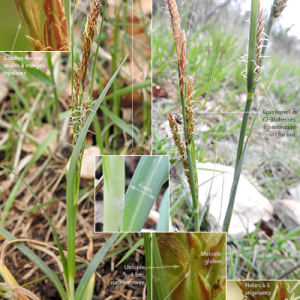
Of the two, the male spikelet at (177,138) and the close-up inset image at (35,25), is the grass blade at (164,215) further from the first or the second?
the close-up inset image at (35,25)

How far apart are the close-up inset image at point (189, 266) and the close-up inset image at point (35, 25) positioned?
0.61 m

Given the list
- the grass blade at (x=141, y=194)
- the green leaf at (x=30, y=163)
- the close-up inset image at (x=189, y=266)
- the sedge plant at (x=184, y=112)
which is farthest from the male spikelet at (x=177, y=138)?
the green leaf at (x=30, y=163)

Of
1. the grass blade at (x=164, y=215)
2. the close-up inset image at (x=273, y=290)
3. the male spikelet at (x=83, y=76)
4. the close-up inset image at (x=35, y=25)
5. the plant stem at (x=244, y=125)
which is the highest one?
the close-up inset image at (x=35, y=25)

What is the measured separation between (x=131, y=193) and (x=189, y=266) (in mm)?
258

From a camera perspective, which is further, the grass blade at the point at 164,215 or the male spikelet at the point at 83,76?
the grass blade at the point at 164,215

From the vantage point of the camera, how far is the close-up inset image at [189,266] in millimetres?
875

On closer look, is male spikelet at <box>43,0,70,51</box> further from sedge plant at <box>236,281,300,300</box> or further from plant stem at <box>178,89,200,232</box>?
sedge plant at <box>236,281,300,300</box>

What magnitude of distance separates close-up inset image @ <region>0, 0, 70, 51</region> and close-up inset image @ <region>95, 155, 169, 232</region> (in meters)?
0.35

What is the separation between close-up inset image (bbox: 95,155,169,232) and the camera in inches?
34.4

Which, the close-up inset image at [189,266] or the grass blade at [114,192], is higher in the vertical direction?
the grass blade at [114,192]

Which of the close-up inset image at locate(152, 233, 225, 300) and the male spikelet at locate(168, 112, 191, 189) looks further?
the close-up inset image at locate(152, 233, 225, 300)

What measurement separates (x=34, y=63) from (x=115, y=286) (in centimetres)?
67

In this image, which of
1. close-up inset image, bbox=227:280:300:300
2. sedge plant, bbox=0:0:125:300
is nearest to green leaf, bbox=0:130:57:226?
sedge plant, bbox=0:0:125:300

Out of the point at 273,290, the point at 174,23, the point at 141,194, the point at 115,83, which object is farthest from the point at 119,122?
the point at 273,290
